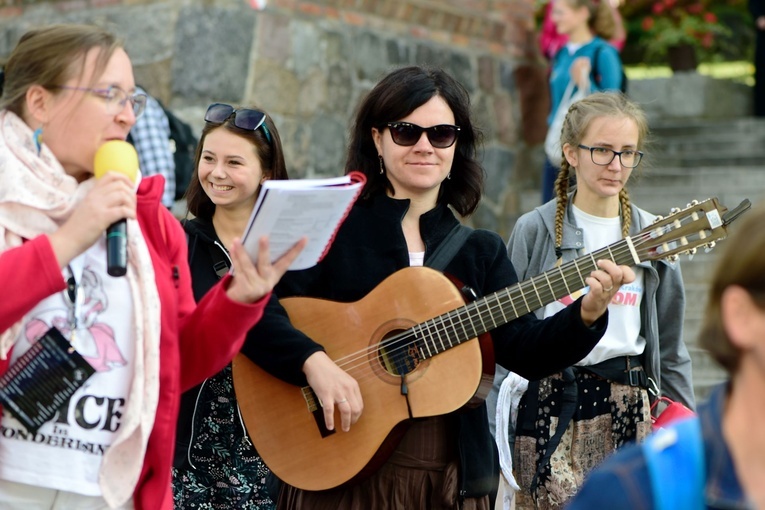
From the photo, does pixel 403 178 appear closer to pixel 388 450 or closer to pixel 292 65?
pixel 388 450

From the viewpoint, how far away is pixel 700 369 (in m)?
7.29

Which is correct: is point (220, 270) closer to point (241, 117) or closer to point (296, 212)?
point (241, 117)

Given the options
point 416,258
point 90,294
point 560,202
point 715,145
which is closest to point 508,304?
point 416,258

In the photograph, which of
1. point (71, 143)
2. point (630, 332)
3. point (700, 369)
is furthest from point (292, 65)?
point (71, 143)

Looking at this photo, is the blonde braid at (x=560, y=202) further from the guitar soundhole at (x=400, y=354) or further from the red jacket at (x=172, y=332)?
the red jacket at (x=172, y=332)

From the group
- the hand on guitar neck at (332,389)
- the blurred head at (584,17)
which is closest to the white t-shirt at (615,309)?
the hand on guitar neck at (332,389)

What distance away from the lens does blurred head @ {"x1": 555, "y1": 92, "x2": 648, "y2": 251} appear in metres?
4.45

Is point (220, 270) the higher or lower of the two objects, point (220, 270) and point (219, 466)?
the higher

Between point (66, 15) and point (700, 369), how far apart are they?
4.72 meters

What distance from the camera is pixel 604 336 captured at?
428 cm

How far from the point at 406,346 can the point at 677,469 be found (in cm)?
192

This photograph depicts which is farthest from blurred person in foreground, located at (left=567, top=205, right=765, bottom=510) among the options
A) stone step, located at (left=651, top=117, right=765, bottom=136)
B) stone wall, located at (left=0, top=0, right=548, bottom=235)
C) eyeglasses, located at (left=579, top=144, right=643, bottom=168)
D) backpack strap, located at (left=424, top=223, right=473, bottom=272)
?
stone step, located at (left=651, top=117, right=765, bottom=136)

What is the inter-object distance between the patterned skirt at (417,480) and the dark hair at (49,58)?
1.54 m

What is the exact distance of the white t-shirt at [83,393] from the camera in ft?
8.83
